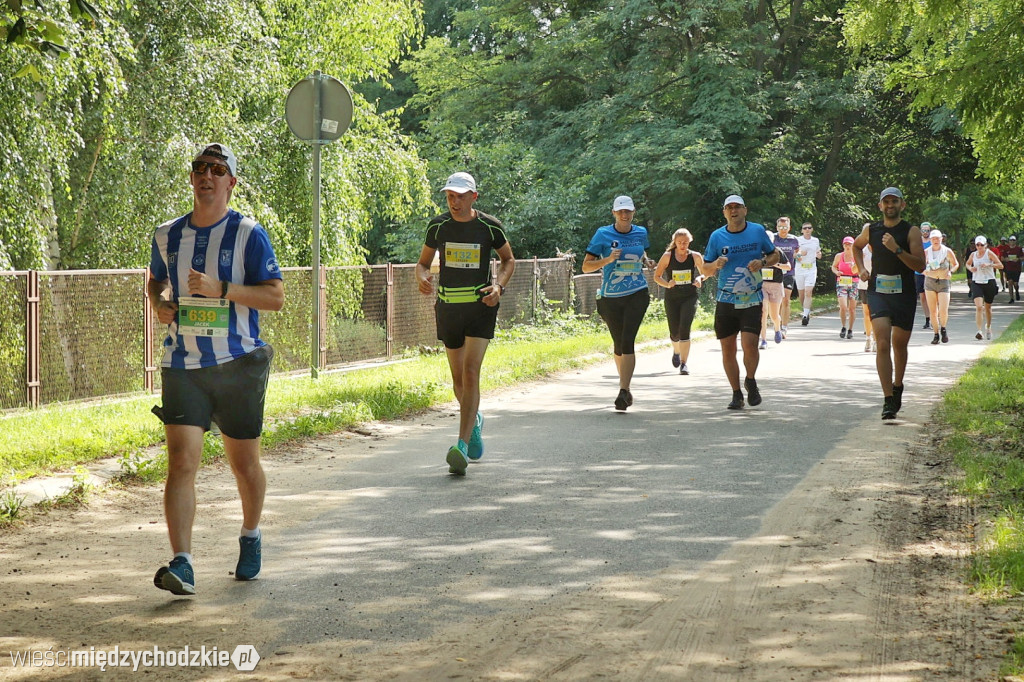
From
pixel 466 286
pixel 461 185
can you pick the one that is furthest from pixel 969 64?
pixel 466 286

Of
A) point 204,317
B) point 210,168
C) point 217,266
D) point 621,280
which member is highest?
point 210,168

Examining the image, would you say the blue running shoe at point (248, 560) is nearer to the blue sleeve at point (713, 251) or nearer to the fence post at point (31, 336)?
the fence post at point (31, 336)

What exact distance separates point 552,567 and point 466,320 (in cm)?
327

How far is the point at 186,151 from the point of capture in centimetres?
1664

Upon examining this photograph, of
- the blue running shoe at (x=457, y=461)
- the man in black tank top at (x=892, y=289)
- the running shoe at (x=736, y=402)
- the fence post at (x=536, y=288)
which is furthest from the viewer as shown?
the fence post at (x=536, y=288)

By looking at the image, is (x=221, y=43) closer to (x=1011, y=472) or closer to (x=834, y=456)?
(x=834, y=456)

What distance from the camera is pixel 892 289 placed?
37.6 feet

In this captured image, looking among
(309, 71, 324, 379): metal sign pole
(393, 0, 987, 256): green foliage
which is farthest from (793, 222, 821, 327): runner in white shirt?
(309, 71, 324, 379): metal sign pole

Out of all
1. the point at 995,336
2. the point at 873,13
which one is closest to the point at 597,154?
the point at 995,336

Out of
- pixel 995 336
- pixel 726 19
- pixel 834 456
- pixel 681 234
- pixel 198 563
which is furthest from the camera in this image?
pixel 726 19

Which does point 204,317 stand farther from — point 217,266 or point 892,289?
point 892,289

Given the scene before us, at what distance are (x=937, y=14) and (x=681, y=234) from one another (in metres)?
4.19

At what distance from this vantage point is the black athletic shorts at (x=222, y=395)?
18.2 feet

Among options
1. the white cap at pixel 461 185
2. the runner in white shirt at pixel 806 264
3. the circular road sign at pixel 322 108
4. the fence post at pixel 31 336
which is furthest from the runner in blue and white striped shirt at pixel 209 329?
the runner in white shirt at pixel 806 264
